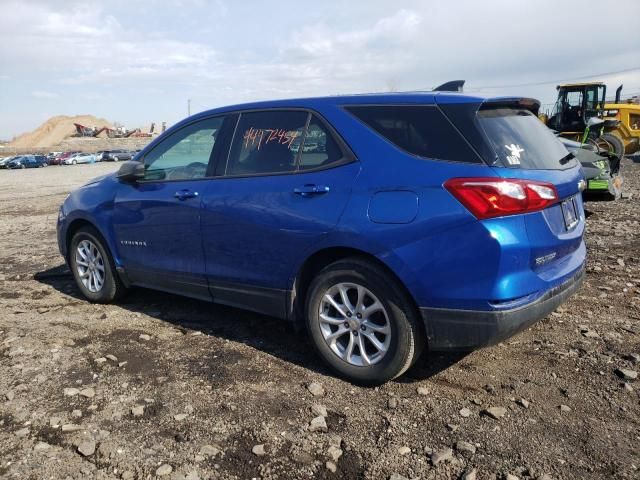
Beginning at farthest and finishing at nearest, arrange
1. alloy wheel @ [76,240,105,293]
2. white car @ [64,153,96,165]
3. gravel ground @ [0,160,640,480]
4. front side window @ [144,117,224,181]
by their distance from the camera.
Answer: white car @ [64,153,96,165], alloy wheel @ [76,240,105,293], front side window @ [144,117,224,181], gravel ground @ [0,160,640,480]

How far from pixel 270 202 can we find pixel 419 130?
1.11 metres

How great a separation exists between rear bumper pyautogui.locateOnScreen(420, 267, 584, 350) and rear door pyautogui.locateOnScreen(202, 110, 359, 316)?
86 centimetres

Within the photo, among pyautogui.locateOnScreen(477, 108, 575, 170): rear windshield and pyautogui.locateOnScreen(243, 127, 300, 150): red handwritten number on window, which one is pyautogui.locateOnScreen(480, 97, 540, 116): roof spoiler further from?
pyautogui.locateOnScreen(243, 127, 300, 150): red handwritten number on window

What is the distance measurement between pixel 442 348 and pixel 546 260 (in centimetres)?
79

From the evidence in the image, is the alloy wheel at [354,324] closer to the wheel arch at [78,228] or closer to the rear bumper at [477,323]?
the rear bumper at [477,323]

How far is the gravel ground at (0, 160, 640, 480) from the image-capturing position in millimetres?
2859

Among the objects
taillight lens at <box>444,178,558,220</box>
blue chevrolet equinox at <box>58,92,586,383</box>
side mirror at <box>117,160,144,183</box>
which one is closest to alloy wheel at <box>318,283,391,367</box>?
blue chevrolet equinox at <box>58,92,586,383</box>

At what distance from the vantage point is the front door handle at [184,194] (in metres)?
4.43

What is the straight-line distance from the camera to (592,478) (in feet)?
8.74

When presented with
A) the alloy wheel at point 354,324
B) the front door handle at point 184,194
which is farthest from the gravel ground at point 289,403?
the front door handle at point 184,194

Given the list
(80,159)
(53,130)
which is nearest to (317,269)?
(80,159)

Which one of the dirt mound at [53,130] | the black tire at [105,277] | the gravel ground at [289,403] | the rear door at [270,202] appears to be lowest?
the gravel ground at [289,403]

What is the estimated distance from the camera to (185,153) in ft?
15.7

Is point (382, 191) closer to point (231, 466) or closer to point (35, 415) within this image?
point (231, 466)
